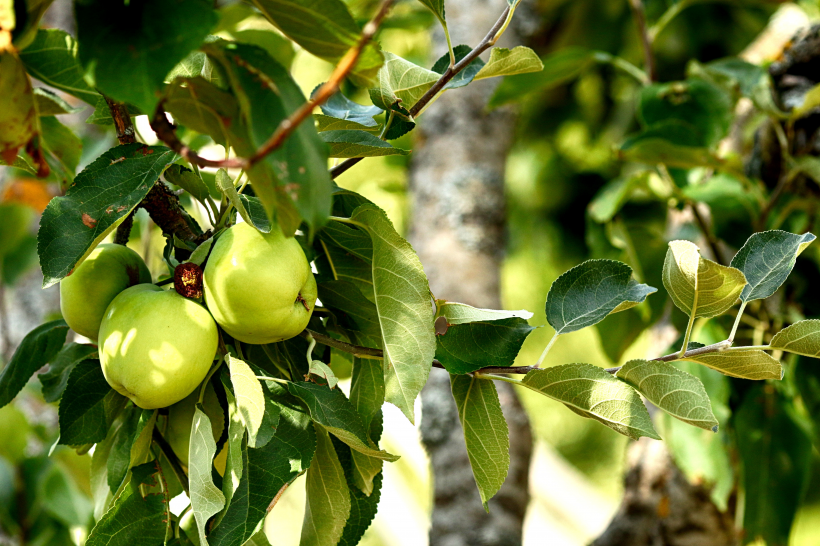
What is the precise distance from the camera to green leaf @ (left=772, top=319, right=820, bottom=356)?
1.24 feet

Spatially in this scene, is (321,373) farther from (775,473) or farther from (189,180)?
(775,473)

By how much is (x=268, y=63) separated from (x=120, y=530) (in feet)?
0.91

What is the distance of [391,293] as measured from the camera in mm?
368

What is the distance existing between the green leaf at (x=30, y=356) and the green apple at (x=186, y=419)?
118 mm

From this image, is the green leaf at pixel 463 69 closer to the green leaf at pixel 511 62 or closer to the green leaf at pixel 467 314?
the green leaf at pixel 511 62

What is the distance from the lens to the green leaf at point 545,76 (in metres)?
0.92

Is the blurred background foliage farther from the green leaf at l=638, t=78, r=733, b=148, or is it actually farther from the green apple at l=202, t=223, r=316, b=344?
the green apple at l=202, t=223, r=316, b=344

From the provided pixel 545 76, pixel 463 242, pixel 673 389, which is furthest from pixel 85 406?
pixel 545 76

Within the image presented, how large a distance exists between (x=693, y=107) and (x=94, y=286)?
2.63 feet

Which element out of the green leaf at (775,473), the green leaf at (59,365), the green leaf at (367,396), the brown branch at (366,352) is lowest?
the green leaf at (775,473)

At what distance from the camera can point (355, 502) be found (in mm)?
431

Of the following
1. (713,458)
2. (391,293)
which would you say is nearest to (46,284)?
(391,293)

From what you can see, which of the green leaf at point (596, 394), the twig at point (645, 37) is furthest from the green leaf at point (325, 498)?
the twig at point (645, 37)

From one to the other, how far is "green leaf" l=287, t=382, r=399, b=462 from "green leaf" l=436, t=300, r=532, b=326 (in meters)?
0.08
